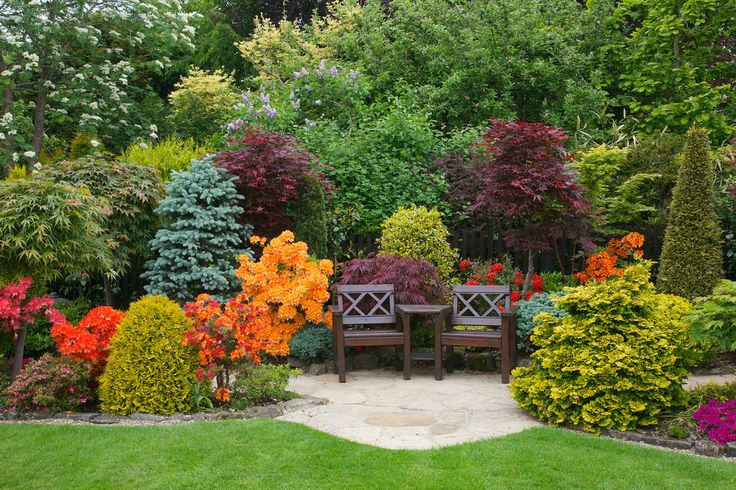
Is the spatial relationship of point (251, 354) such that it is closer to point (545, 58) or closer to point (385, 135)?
point (385, 135)

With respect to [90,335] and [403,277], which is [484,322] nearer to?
[403,277]

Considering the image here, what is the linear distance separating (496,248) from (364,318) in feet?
12.6

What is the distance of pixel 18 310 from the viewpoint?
6488mm

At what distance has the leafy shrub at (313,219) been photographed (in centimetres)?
1003

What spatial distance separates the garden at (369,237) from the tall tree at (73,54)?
70 mm

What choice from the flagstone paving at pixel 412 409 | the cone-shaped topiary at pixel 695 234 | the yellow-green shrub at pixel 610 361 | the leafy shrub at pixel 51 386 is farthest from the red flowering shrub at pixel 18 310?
the cone-shaped topiary at pixel 695 234

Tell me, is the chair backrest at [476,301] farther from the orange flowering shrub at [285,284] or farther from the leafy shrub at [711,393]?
the leafy shrub at [711,393]

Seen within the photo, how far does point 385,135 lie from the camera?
12.0 metres

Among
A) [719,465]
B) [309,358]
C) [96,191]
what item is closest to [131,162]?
[96,191]

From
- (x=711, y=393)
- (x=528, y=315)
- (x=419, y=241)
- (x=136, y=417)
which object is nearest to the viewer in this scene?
(x=711, y=393)

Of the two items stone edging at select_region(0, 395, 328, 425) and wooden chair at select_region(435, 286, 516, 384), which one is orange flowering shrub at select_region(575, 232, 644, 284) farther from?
stone edging at select_region(0, 395, 328, 425)

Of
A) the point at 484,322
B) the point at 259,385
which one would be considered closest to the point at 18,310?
the point at 259,385

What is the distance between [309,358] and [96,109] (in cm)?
808

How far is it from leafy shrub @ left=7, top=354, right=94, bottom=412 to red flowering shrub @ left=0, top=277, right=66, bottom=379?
1.37 ft
